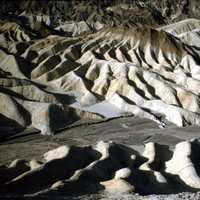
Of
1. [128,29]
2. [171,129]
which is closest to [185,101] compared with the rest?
[171,129]

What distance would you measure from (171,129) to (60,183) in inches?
740

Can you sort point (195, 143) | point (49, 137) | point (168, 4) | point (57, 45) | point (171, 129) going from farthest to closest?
point (168, 4), point (57, 45), point (171, 129), point (49, 137), point (195, 143)

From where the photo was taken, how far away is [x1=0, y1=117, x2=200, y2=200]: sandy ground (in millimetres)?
32037

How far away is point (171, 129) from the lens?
39.0 meters

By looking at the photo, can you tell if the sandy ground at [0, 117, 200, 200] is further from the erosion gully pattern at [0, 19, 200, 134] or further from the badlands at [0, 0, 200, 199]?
the erosion gully pattern at [0, 19, 200, 134]

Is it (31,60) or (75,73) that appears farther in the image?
(31,60)

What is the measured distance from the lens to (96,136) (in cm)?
3638

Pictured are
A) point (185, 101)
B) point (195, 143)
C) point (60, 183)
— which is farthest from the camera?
point (185, 101)

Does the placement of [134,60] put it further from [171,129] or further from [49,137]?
[49,137]

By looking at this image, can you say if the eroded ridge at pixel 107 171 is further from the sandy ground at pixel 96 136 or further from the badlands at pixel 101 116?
the sandy ground at pixel 96 136

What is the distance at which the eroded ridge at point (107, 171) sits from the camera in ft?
73.2

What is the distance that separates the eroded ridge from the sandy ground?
263 cm

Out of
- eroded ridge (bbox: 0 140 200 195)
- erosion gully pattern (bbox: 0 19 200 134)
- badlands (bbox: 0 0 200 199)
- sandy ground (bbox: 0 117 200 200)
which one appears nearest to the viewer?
eroded ridge (bbox: 0 140 200 195)

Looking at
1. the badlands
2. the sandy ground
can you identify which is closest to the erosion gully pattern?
the badlands
